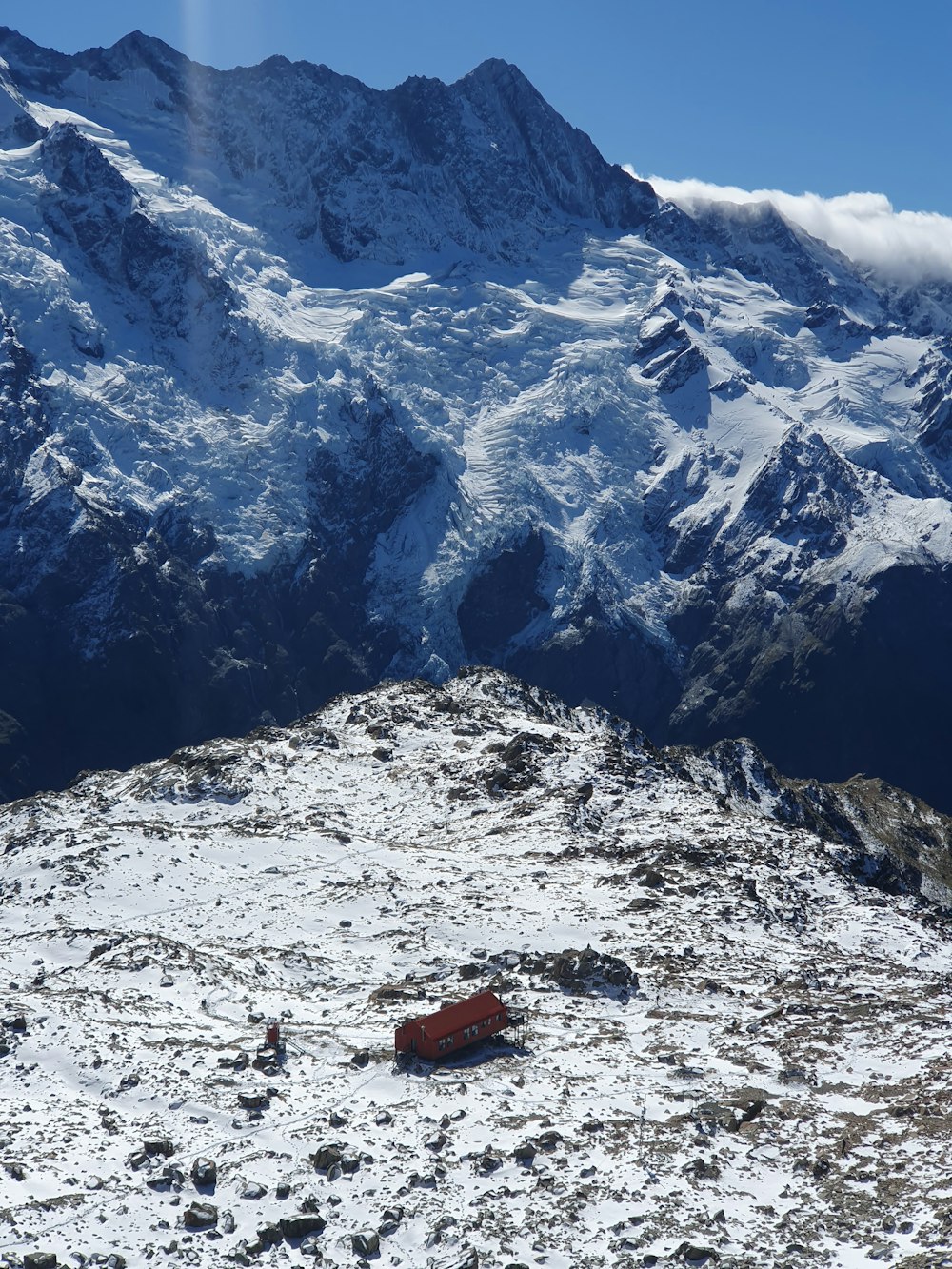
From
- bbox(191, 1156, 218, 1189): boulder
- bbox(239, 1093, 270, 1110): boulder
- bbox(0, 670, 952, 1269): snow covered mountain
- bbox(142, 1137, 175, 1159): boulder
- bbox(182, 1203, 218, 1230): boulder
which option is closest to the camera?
bbox(182, 1203, 218, 1230): boulder

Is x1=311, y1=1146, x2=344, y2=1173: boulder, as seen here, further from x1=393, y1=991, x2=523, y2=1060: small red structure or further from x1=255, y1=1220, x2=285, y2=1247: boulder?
x1=393, y1=991, x2=523, y2=1060: small red structure

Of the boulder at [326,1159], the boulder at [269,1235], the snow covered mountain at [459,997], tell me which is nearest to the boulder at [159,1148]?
the snow covered mountain at [459,997]

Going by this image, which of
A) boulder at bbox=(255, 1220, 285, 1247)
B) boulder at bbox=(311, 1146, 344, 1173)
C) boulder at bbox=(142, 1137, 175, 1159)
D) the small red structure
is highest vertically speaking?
the small red structure

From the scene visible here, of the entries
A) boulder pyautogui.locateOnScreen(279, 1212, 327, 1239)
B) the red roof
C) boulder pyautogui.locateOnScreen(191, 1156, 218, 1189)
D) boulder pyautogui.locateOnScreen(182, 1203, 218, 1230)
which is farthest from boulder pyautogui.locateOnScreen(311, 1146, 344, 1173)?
the red roof

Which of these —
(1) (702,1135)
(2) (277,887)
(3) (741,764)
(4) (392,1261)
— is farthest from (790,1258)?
(3) (741,764)

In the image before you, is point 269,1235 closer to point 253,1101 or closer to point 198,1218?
point 198,1218

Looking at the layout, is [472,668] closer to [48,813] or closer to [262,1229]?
[48,813]

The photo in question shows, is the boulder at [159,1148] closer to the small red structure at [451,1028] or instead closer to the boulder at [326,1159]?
the boulder at [326,1159]
